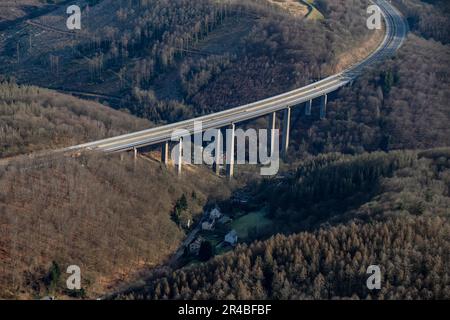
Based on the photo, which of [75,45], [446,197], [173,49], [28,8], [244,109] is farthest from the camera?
[28,8]

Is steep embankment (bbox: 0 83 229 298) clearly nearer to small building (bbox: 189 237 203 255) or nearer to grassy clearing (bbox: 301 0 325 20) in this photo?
small building (bbox: 189 237 203 255)

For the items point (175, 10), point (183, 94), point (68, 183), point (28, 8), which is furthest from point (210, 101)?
point (28, 8)

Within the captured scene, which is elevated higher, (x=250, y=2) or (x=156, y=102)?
(x=250, y=2)

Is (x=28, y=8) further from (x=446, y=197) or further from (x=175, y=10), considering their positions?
(x=446, y=197)

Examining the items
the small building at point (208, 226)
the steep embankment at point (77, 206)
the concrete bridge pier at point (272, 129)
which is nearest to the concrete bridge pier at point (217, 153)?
the steep embankment at point (77, 206)

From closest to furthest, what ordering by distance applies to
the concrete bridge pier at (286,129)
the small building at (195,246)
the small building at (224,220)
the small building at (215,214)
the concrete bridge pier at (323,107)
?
the small building at (195,246), the small building at (224,220), the small building at (215,214), the concrete bridge pier at (286,129), the concrete bridge pier at (323,107)

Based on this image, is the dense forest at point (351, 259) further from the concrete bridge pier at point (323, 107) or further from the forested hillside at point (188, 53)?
the forested hillside at point (188, 53)

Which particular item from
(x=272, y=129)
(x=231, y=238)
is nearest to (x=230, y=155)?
(x=272, y=129)
